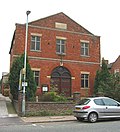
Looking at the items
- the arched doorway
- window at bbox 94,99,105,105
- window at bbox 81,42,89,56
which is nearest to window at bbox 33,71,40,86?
the arched doorway

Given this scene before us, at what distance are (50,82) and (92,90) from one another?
5.95 meters

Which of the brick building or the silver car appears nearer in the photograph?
the silver car

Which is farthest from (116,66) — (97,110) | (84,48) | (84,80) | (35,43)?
(97,110)

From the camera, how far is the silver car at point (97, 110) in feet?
53.3

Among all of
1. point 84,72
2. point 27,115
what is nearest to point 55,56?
point 84,72

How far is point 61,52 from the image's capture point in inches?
1228

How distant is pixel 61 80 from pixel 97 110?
48.0ft

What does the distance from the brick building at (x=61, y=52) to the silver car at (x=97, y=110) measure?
13.0m

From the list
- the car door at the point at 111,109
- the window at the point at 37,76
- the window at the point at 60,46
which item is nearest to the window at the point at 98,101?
the car door at the point at 111,109

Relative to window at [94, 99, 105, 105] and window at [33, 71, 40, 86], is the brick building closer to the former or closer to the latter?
window at [33, 71, 40, 86]

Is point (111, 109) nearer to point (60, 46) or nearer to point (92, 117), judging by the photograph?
point (92, 117)

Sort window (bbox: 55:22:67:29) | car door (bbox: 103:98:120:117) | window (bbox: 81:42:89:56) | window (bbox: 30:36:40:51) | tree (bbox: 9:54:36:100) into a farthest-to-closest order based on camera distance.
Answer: window (bbox: 81:42:89:56) → window (bbox: 55:22:67:29) → window (bbox: 30:36:40:51) → tree (bbox: 9:54:36:100) → car door (bbox: 103:98:120:117)

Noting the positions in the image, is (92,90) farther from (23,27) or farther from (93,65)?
(23,27)

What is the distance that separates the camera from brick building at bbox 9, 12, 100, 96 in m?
29.5
